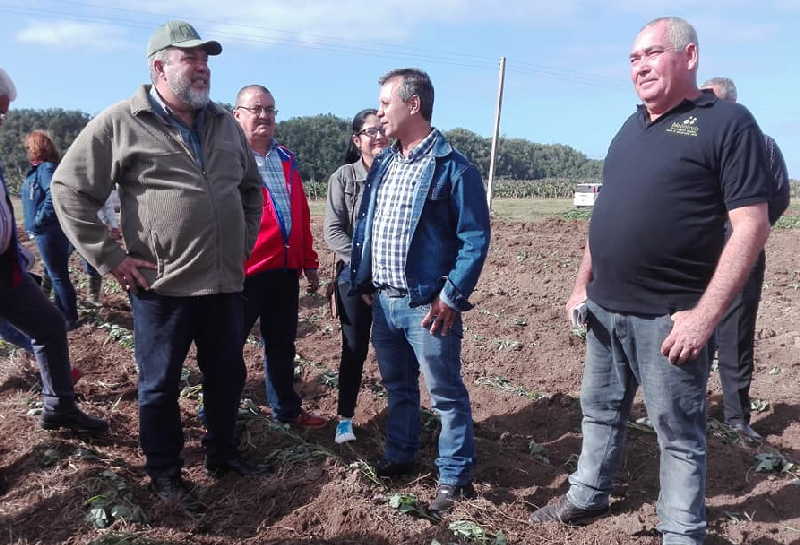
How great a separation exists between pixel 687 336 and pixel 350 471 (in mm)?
1772

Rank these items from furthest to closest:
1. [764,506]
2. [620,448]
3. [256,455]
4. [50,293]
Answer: [50,293], [256,455], [764,506], [620,448]

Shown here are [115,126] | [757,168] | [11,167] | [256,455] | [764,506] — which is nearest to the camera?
[757,168]

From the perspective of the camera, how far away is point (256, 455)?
378 cm

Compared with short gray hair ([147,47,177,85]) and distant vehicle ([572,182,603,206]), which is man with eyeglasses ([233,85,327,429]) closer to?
short gray hair ([147,47,177,85])

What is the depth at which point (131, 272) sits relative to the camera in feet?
9.89

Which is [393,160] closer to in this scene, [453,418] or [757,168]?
[453,418]

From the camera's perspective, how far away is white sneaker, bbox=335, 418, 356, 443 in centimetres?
407

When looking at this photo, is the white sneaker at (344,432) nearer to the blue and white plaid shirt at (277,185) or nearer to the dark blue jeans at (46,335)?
the blue and white plaid shirt at (277,185)

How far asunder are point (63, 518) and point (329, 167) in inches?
2032

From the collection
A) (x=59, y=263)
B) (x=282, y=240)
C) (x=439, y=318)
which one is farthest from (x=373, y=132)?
(x=59, y=263)

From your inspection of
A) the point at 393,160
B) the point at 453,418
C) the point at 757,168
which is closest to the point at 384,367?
the point at 453,418

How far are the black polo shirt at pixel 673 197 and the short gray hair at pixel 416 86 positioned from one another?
0.88 m

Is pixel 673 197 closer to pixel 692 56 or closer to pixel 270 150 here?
pixel 692 56

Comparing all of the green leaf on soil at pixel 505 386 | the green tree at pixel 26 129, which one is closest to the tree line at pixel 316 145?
the green tree at pixel 26 129
